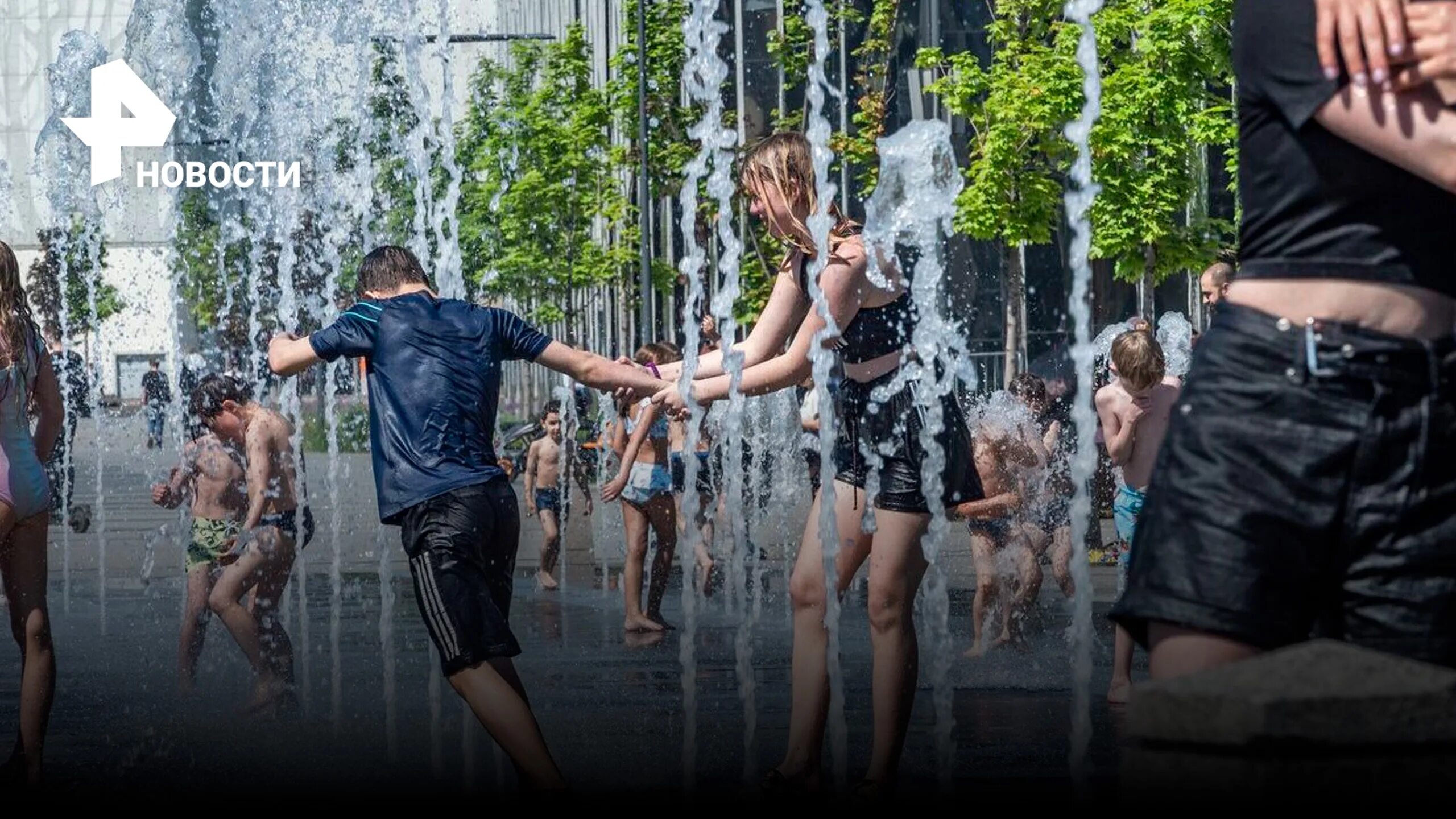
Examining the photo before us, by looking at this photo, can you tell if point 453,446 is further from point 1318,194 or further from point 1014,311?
point 1014,311

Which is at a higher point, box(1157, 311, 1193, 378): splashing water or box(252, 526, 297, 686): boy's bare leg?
box(1157, 311, 1193, 378): splashing water

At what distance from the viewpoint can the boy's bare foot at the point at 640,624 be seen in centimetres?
1123

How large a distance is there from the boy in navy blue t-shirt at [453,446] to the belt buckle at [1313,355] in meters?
3.12

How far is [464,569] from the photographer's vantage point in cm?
590

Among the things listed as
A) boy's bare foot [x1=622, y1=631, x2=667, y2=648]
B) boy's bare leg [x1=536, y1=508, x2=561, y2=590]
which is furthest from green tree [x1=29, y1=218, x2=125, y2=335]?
boy's bare foot [x1=622, y1=631, x2=667, y2=648]

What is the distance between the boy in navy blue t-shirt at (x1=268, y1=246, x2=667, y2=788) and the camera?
5.77 meters

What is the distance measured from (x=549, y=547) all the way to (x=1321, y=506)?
12.0 metres

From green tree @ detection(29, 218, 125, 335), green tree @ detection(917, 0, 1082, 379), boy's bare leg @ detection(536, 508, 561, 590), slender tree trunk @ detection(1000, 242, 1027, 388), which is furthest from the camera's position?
slender tree trunk @ detection(1000, 242, 1027, 388)

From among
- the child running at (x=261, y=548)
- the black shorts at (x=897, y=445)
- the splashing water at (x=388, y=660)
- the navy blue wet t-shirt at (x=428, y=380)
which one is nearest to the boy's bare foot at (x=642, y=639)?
the splashing water at (x=388, y=660)

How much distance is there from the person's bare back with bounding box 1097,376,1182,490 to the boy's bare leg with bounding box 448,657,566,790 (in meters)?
4.03

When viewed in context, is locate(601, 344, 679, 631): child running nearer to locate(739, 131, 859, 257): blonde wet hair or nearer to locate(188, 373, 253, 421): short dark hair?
locate(188, 373, 253, 421): short dark hair

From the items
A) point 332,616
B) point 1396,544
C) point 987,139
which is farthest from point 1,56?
point 1396,544

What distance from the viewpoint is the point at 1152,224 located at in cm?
2467

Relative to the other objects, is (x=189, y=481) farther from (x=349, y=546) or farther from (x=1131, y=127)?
(x=1131, y=127)
